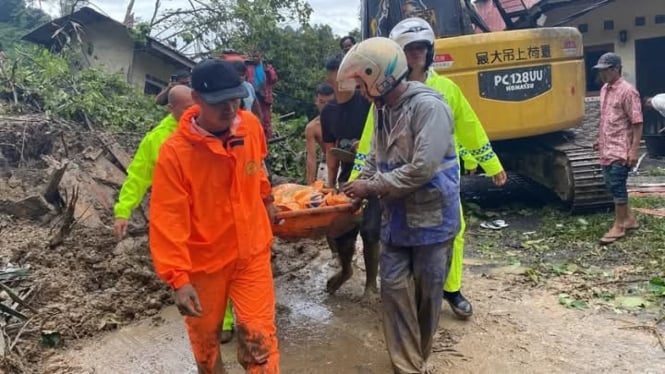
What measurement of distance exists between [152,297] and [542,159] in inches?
195

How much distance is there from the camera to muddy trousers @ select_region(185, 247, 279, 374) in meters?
3.25

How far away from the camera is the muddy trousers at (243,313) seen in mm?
3250

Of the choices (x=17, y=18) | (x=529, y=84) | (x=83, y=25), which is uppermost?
(x=17, y=18)

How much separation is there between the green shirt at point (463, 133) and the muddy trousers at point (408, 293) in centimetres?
97

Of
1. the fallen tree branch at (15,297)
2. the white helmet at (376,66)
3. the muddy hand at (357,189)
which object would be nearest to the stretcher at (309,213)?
the muddy hand at (357,189)

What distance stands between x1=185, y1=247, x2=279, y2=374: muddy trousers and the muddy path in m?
1.00

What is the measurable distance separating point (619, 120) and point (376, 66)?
13.0 feet

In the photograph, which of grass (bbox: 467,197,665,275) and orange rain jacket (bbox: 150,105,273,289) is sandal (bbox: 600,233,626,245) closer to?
grass (bbox: 467,197,665,275)

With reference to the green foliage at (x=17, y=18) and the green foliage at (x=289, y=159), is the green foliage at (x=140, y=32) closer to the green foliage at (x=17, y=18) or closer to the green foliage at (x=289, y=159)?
the green foliage at (x=289, y=159)

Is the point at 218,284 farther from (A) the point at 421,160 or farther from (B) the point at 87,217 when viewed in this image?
(B) the point at 87,217

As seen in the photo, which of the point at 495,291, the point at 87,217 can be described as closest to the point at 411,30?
the point at 495,291

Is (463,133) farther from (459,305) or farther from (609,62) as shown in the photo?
(609,62)

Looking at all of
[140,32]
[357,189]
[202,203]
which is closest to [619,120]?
[357,189]

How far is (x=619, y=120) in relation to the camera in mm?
6574
